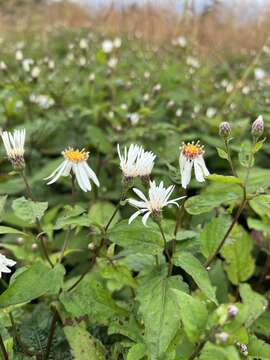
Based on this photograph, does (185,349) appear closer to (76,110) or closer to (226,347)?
(226,347)

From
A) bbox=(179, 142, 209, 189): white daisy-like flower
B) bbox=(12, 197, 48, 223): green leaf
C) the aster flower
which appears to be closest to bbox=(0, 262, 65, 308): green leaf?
bbox=(12, 197, 48, 223): green leaf

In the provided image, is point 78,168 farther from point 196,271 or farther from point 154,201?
point 196,271

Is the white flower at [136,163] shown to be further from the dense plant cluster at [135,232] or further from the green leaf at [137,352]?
the green leaf at [137,352]

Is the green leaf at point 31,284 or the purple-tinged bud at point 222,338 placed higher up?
the purple-tinged bud at point 222,338

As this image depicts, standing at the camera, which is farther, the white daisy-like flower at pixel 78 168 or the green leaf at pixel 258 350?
the white daisy-like flower at pixel 78 168

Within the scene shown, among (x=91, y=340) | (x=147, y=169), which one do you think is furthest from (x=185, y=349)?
(x=147, y=169)

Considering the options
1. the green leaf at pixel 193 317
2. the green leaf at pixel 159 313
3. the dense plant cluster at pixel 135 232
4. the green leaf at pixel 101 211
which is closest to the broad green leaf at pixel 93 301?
the dense plant cluster at pixel 135 232

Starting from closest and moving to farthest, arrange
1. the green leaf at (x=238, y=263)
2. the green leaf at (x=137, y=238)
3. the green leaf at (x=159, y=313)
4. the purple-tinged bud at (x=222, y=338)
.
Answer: the purple-tinged bud at (x=222, y=338)
the green leaf at (x=159, y=313)
the green leaf at (x=137, y=238)
the green leaf at (x=238, y=263)
